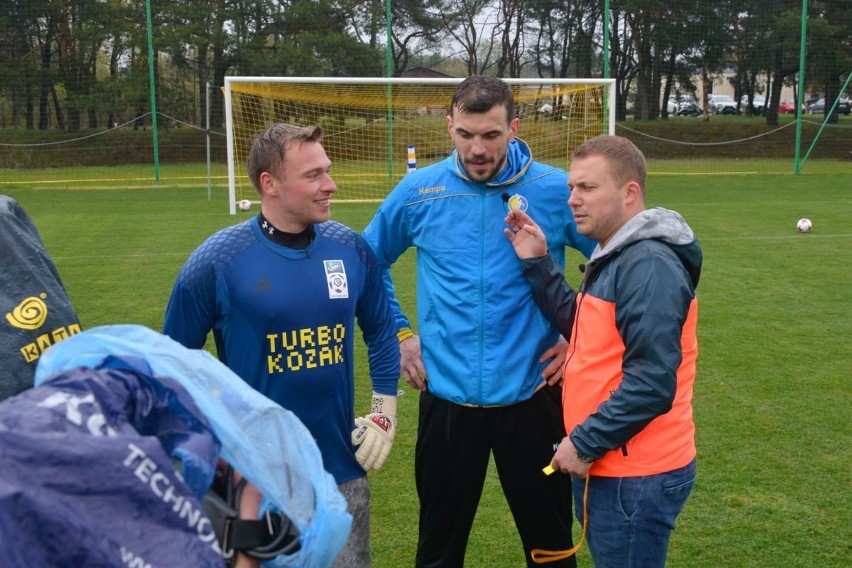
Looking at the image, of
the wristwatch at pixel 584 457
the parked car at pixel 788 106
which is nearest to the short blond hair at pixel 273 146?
the wristwatch at pixel 584 457

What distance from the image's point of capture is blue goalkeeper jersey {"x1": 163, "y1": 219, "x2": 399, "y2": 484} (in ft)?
8.93

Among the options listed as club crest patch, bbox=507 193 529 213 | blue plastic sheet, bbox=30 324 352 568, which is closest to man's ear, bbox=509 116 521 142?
club crest patch, bbox=507 193 529 213

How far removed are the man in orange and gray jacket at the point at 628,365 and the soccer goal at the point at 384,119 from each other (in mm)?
12626

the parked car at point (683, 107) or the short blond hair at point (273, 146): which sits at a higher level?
the parked car at point (683, 107)

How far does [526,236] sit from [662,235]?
0.71 metres

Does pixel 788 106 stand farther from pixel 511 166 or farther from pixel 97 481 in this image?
pixel 97 481

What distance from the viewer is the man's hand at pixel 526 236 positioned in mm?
3150

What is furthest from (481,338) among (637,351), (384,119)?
(384,119)

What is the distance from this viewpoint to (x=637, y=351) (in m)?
2.45

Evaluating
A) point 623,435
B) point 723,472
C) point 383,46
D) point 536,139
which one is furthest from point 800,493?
point 383,46

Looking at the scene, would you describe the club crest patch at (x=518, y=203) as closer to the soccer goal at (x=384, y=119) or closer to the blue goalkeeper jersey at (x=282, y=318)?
the blue goalkeeper jersey at (x=282, y=318)

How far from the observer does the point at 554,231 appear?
341 centimetres

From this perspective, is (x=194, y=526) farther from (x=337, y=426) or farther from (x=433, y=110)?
(x=433, y=110)

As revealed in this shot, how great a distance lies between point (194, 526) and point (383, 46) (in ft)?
76.0
